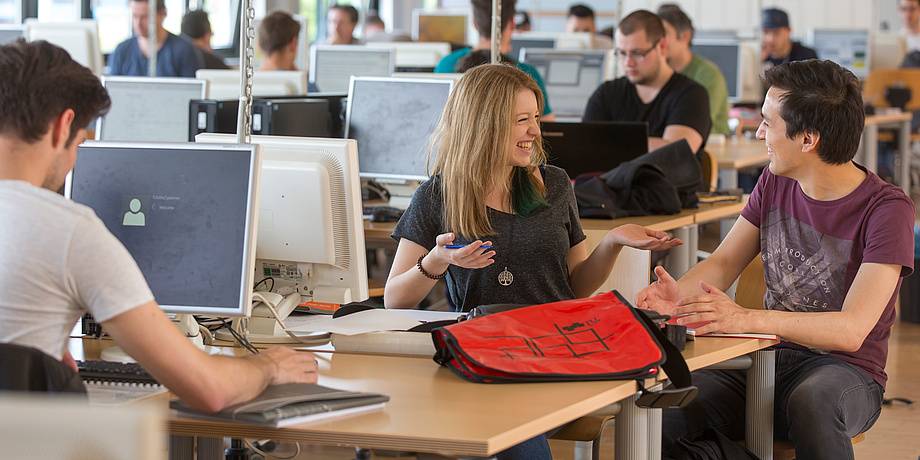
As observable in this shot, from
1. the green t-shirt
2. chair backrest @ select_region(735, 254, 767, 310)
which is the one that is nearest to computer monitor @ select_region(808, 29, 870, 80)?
the green t-shirt

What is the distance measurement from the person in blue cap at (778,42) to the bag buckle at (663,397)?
6.31 meters

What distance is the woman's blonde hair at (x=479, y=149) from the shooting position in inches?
84.0

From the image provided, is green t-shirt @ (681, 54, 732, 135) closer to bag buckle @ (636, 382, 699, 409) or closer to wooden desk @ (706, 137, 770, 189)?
wooden desk @ (706, 137, 770, 189)

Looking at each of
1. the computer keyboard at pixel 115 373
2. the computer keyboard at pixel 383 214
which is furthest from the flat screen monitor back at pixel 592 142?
the computer keyboard at pixel 115 373

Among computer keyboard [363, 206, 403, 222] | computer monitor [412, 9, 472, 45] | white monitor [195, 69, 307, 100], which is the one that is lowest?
computer keyboard [363, 206, 403, 222]

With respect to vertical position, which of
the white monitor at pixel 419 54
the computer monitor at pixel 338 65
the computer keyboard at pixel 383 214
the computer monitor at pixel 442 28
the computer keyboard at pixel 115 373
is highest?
the computer monitor at pixel 442 28

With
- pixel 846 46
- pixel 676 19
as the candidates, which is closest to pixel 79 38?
pixel 676 19

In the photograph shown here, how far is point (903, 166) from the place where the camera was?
24.6 ft

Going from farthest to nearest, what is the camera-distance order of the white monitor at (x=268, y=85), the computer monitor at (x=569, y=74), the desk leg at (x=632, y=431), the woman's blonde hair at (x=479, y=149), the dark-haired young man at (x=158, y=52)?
the computer monitor at (x=569, y=74) → the dark-haired young man at (x=158, y=52) → the white monitor at (x=268, y=85) → the woman's blonde hair at (x=479, y=149) → the desk leg at (x=632, y=431)

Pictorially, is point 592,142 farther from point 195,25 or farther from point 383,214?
point 195,25

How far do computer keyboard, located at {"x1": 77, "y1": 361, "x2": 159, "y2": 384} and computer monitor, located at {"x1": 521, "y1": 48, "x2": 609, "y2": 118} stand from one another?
441 centimetres

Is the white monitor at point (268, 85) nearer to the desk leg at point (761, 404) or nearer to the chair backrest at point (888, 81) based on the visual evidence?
the desk leg at point (761, 404)

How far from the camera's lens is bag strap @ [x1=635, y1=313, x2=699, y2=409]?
5.14 ft

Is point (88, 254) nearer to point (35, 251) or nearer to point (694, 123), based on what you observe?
point (35, 251)
